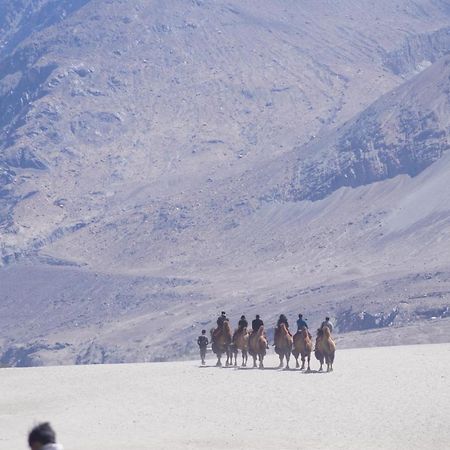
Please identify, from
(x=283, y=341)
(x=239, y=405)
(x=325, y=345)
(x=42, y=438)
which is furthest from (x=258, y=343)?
(x=42, y=438)

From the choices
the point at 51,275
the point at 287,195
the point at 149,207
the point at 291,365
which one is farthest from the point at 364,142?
the point at 291,365

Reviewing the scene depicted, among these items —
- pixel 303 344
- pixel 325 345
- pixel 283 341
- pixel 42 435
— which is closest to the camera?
pixel 42 435

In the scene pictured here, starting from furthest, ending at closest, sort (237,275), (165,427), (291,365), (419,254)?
1. (237,275)
2. (419,254)
3. (291,365)
4. (165,427)

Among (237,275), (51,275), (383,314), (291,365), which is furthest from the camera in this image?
(51,275)

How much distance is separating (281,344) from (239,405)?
22.2 feet

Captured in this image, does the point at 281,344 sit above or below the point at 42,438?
above

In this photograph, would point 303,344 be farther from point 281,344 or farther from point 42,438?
point 42,438

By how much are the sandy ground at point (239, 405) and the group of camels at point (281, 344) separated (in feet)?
1.88

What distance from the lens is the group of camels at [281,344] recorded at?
43.2 m

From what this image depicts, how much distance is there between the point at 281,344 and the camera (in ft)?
149

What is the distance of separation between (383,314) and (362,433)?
101 m

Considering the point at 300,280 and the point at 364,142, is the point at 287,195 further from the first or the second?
the point at 300,280

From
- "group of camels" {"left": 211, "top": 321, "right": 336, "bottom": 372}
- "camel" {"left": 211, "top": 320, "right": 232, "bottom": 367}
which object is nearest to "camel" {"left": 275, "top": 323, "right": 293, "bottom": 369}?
"group of camels" {"left": 211, "top": 321, "right": 336, "bottom": 372}

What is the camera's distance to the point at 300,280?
156125 mm
